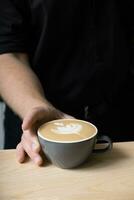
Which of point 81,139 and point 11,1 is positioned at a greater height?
point 11,1

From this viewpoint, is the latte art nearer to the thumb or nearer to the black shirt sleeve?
the thumb

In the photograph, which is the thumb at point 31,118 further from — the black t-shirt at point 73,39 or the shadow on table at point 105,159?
the black t-shirt at point 73,39

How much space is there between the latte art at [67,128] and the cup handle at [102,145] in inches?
2.2

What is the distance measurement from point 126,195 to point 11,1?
563mm

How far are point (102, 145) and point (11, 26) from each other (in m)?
0.40

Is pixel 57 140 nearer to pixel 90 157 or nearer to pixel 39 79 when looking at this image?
pixel 90 157

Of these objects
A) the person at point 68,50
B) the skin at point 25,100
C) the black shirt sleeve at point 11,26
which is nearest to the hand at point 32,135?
the skin at point 25,100

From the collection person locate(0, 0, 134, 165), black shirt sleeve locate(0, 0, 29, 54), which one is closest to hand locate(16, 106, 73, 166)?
person locate(0, 0, 134, 165)

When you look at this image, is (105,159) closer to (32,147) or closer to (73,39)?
(32,147)

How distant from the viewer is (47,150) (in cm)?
69

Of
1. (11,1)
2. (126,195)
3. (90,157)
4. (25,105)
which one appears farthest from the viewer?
(11,1)

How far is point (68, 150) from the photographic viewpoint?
2.20ft

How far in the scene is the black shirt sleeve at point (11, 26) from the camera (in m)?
0.99

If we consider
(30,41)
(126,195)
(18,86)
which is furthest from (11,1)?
(126,195)
